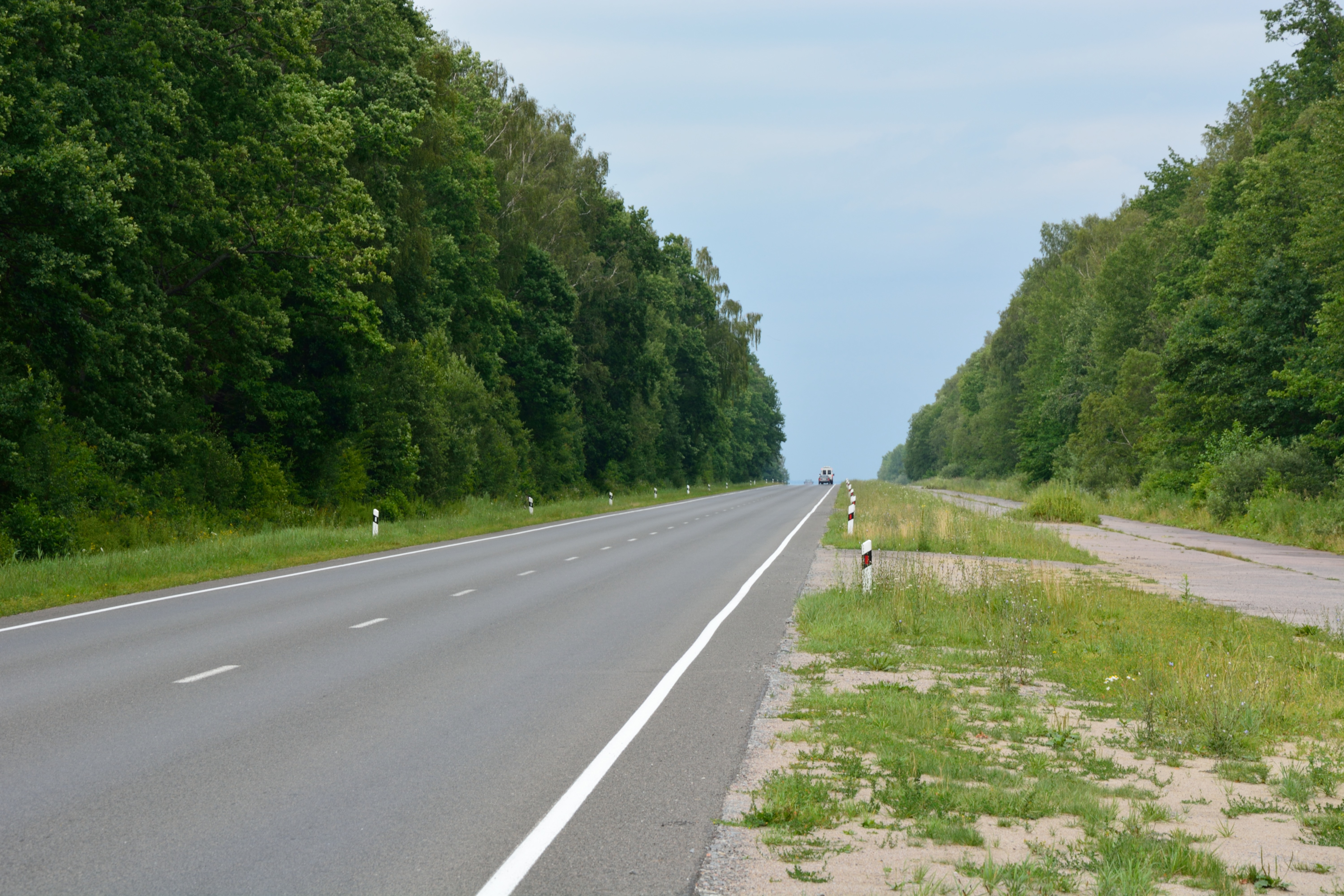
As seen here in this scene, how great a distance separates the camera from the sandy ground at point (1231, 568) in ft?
52.2

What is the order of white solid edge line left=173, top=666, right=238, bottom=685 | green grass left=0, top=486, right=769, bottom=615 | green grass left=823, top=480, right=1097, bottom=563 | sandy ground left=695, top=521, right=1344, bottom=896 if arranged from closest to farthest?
sandy ground left=695, top=521, right=1344, bottom=896 < white solid edge line left=173, top=666, right=238, bottom=685 < green grass left=0, top=486, right=769, bottom=615 < green grass left=823, top=480, right=1097, bottom=563

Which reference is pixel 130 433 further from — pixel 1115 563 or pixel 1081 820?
pixel 1081 820

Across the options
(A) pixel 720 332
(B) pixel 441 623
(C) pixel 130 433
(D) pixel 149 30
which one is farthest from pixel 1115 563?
(A) pixel 720 332

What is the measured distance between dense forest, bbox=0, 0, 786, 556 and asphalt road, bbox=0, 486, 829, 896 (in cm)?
900

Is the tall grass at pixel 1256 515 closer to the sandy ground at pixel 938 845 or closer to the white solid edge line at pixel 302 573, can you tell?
the white solid edge line at pixel 302 573

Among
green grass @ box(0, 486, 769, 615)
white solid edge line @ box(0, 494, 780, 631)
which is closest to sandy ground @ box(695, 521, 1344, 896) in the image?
white solid edge line @ box(0, 494, 780, 631)

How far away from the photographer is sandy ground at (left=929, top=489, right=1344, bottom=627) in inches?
627

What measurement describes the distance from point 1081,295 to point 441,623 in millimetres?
76073

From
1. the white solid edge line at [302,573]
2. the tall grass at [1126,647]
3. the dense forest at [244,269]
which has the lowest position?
the tall grass at [1126,647]

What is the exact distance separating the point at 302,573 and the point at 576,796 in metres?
14.7

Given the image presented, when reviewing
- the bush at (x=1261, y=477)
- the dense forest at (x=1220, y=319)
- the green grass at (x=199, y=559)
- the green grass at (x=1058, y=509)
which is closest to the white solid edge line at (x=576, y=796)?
the green grass at (x=199, y=559)

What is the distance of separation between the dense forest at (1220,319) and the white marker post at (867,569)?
20.8 m

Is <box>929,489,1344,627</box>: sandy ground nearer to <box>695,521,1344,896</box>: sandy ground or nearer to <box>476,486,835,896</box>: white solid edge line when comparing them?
<box>695,521,1344,896</box>: sandy ground

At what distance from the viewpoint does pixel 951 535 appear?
28.1 meters
